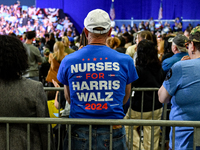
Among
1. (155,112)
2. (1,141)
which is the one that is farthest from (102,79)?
(155,112)

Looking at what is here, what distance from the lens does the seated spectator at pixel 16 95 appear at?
142cm

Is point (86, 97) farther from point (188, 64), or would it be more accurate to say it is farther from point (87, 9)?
point (87, 9)

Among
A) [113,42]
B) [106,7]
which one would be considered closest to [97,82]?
[113,42]

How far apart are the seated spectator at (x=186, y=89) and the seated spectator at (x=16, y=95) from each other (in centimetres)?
84

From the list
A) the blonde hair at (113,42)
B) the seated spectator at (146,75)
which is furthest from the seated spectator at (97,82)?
the blonde hair at (113,42)

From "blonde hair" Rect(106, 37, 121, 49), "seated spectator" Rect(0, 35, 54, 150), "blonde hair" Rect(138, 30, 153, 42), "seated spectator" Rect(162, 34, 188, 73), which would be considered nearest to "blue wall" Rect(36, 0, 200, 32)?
"blonde hair" Rect(106, 37, 121, 49)

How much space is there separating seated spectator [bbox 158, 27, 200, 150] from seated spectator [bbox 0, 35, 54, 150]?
0.84m

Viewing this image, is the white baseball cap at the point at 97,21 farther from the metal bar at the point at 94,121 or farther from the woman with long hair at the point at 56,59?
the woman with long hair at the point at 56,59

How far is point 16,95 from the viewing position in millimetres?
1418

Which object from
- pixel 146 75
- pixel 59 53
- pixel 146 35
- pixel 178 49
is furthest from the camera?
pixel 59 53

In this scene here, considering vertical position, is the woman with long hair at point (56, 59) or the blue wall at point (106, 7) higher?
the blue wall at point (106, 7)

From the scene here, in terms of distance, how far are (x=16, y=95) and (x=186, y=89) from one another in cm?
104

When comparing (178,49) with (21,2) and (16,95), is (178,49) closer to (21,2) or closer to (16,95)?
(16,95)

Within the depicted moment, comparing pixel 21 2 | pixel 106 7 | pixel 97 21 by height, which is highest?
pixel 21 2
